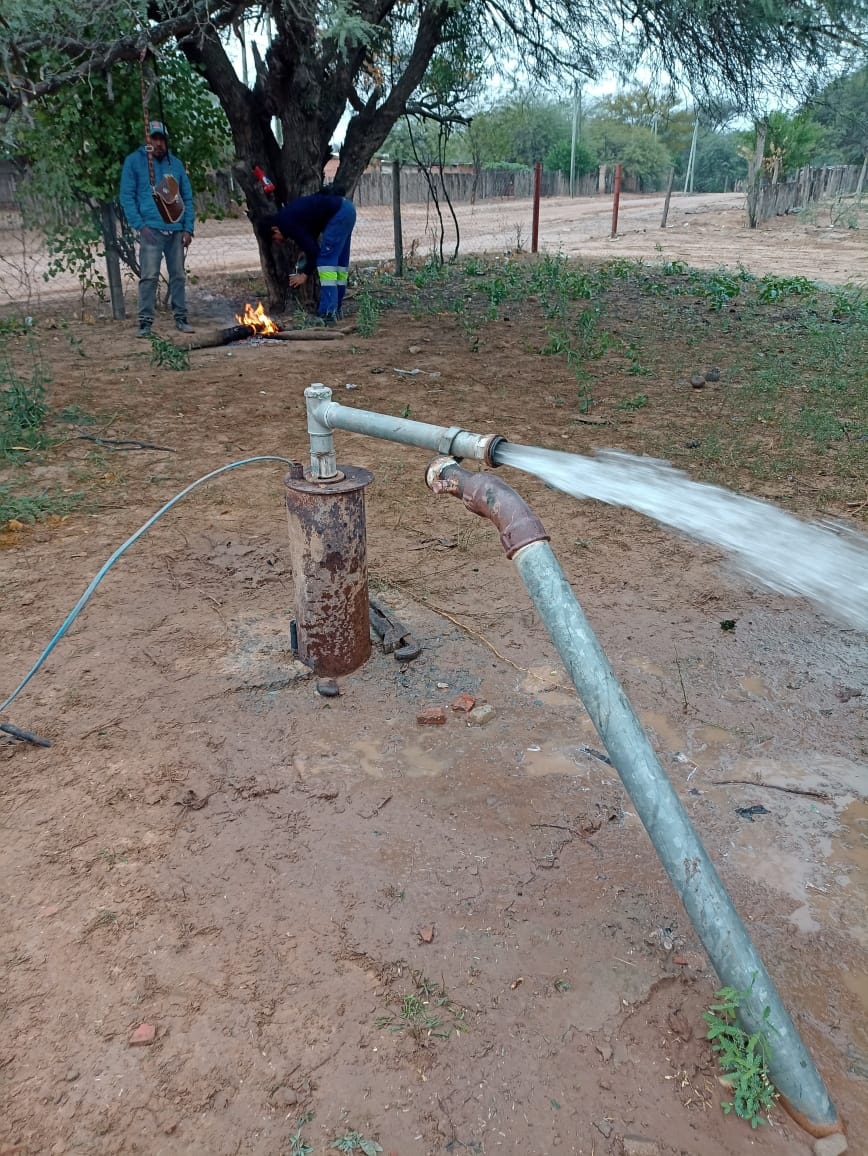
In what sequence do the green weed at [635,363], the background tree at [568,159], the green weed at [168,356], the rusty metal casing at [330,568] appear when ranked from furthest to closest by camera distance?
the background tree at [568,159]
the green weed at [168,356]
the green weed at [635,363]
the rusty metal casing at [330,568]

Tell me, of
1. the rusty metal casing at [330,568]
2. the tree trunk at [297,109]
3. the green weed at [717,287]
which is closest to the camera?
the rusty metal casing at [330,568]

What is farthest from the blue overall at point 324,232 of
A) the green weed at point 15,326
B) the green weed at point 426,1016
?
the green weed at point 426,1016

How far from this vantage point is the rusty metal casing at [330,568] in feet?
8.36

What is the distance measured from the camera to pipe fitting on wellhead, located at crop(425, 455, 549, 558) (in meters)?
1.69

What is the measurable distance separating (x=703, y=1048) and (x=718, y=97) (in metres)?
10.3

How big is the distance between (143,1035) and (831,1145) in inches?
50.8

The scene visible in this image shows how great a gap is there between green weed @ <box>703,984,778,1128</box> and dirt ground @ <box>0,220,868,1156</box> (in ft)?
0.11

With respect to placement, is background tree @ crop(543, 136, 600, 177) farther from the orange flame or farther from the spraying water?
the spraying water

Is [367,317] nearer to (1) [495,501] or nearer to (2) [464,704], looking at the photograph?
(2) [464,704]

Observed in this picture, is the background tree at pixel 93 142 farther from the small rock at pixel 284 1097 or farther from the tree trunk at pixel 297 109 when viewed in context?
the small rock at pixel 284 1097

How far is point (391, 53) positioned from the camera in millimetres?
8547

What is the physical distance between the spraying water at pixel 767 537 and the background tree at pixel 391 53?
4201 millimetres

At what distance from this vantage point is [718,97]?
9.34 meters

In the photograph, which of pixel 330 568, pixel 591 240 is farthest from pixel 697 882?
pixel 591 240
